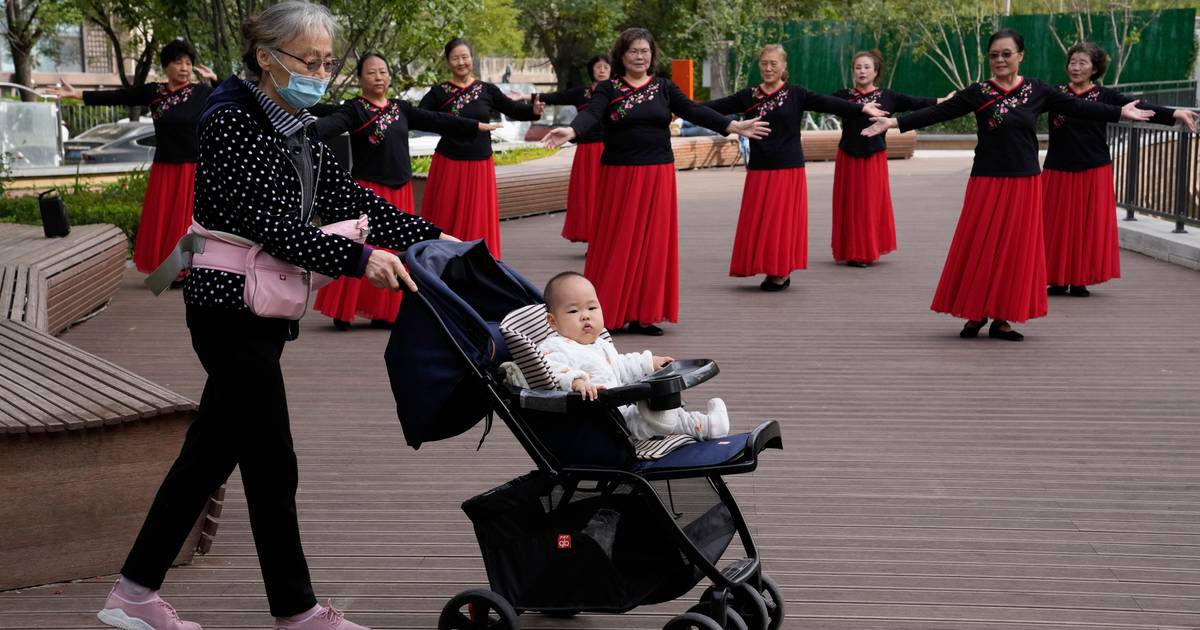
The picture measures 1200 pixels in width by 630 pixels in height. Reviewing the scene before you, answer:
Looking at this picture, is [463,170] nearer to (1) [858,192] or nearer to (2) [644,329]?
(2) [644,329]

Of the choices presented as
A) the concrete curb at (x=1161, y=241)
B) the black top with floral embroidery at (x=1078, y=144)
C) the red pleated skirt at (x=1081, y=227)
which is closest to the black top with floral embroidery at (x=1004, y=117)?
the black top with floral embroidery at (x=1078, y=144)

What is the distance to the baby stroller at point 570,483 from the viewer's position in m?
3.74

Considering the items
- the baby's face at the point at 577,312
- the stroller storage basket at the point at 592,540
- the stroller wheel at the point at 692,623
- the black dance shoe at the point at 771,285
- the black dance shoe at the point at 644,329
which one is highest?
the baby's face at the point at 577,312

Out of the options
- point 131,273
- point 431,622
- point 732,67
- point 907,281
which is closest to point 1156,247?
point 907,281

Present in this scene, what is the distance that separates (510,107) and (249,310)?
7.43 meters

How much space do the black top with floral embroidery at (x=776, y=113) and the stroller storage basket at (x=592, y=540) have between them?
7417 millimetres

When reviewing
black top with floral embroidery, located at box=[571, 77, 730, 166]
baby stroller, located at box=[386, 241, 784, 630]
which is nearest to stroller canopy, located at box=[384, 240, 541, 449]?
baby stroller, located at box=[386, 241, 784, 630]

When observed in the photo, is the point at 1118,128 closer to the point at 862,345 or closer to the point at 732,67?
the point at 862,345

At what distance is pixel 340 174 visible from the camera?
4.14m

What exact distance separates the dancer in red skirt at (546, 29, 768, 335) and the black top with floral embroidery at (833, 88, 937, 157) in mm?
3611

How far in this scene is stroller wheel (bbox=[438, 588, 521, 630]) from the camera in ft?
12.7

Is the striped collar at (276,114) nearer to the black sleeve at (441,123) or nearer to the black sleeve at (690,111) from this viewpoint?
the black sleeve at (690,111)

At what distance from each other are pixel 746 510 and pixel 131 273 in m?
8.74

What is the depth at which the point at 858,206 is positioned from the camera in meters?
13.2
